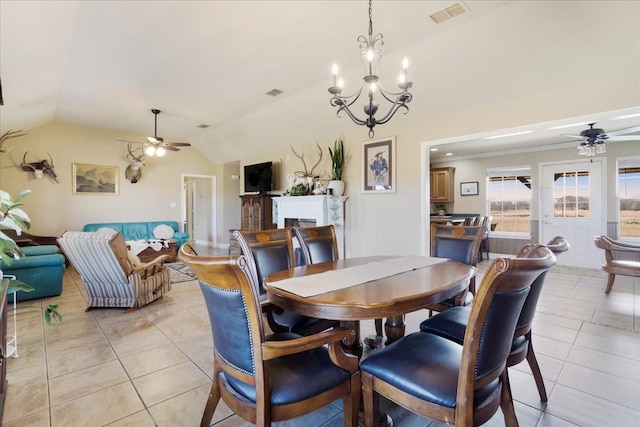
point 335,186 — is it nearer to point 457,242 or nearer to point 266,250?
point 457,242

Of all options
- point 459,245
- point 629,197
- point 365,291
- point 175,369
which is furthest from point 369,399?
point 629,197

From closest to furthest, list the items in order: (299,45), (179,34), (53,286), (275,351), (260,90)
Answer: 1. (275,351)
2. (179,34)
3. (299,45)
4. (53,286)
5. (260,90)

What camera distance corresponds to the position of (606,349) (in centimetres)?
259

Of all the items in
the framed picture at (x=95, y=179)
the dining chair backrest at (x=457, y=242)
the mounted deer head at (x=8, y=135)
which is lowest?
the dining chair backrest at (x=457, y=242)

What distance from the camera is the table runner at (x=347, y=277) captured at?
63.1 inches

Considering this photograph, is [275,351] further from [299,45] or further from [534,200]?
[534,200]

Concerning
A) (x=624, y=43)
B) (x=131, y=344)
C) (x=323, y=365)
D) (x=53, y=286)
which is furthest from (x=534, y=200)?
(x=53, y=286)

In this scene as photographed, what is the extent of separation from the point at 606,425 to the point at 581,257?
→ 18.1 feet

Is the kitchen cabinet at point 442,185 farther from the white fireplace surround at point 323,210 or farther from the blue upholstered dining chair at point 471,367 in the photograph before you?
the blue upholstered dining chair at point 471,367

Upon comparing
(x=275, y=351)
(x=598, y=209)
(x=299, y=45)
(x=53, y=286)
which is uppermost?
(x=299, y=45)

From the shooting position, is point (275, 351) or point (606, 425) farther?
point (606, 425)

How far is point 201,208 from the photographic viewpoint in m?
9.37

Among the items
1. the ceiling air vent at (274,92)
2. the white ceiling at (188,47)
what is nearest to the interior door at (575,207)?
the white ceiling at (188,47)

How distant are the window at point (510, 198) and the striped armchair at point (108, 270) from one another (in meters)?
7.07
